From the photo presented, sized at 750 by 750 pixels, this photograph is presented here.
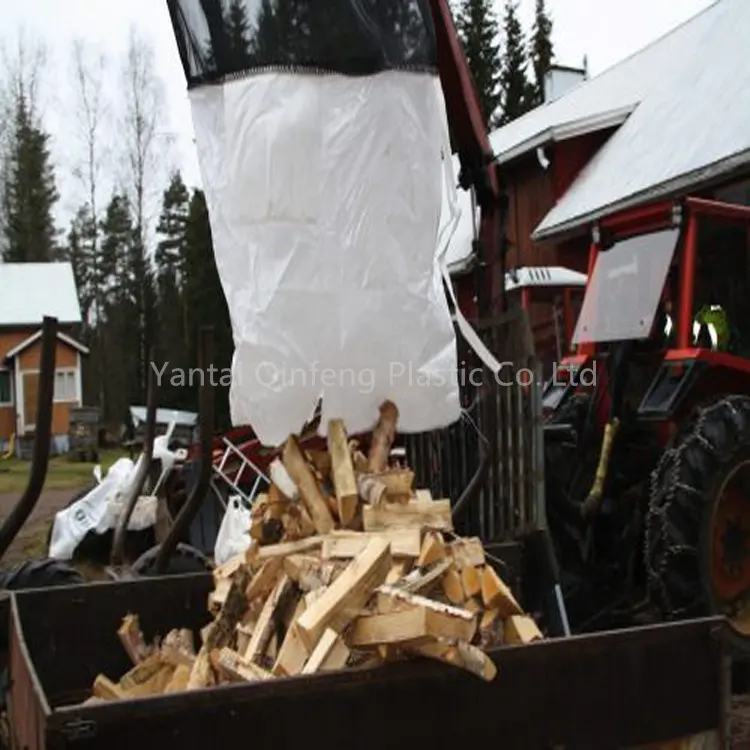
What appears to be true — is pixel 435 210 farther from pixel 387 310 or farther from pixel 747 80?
pixel 747 80

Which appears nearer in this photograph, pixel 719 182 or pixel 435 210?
pixel 435 210

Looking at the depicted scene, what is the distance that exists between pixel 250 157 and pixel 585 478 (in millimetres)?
2854

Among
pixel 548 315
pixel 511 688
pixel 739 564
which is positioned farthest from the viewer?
pixel 548 315

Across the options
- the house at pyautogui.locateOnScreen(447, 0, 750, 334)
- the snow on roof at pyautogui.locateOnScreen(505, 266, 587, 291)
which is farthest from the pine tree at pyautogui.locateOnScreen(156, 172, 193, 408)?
the snow on roof at pyautogui.locateOnScreen(505, 266, 587, 291)

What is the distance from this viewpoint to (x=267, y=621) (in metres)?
2.75

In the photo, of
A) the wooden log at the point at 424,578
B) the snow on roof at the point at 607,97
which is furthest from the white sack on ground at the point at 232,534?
the snow on roof at the point at 607,97

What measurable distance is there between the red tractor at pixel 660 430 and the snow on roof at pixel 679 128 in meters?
5.06

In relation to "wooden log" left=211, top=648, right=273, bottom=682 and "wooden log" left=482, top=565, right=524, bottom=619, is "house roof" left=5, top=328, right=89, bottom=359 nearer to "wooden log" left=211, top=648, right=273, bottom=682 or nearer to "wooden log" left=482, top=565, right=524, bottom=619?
"wooden log" left=211, top=648, right=273, bottom=682

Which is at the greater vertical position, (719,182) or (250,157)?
(719,182)

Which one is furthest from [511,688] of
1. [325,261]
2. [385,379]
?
[325,261]

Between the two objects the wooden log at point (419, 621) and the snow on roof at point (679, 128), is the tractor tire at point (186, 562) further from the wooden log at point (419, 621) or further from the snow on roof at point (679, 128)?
the snow on roof at point (679, 128)

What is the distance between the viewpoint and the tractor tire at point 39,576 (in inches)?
161

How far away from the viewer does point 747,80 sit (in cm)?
1241

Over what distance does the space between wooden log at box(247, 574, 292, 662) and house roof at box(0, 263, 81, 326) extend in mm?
32582
